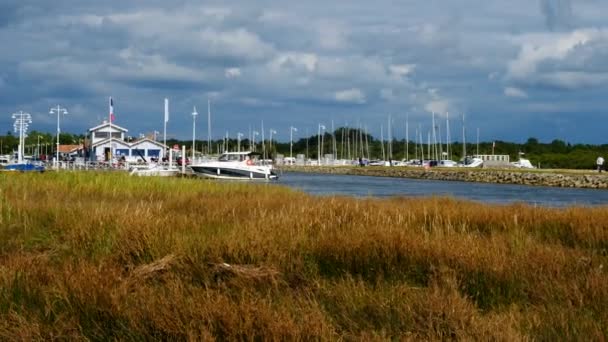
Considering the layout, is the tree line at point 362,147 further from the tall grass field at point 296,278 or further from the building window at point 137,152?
the tall grass field at point 296,278

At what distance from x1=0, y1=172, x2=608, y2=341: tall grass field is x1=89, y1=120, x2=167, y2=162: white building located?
7753 cm

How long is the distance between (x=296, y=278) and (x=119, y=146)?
279 ft

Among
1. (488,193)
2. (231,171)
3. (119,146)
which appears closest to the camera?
(488,193)

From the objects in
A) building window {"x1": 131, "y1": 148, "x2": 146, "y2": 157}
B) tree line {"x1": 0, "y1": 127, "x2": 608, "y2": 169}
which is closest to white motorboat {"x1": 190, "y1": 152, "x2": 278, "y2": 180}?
building window {"x1": 131, "y1": 148, "x2": 146, "y2": 157}

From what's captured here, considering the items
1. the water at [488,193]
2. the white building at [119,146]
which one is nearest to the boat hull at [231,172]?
the water at [488,193]

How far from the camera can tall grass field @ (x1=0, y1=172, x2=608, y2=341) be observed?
5836mm

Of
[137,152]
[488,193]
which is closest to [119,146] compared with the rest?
[137,152]

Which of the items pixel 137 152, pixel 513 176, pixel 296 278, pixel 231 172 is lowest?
pixel 513 176

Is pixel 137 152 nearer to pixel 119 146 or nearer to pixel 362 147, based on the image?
pixel 119 146

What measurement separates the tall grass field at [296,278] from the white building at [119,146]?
77.5 m

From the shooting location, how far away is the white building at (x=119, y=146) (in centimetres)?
8812

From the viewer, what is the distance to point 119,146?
89812 mm

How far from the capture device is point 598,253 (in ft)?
32.6

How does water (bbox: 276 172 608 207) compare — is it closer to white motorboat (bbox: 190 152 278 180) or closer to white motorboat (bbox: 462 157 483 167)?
white motorboat (bbox: 190 152 278 180)
